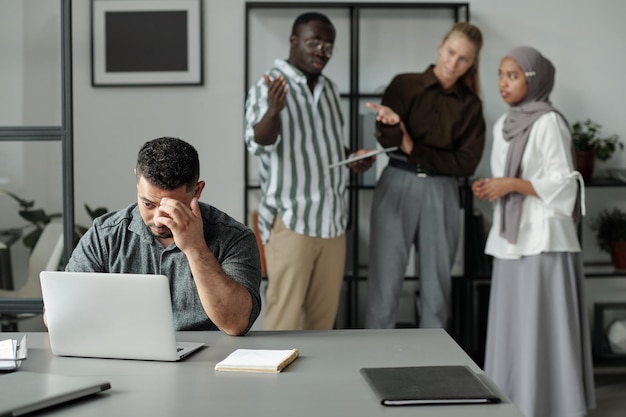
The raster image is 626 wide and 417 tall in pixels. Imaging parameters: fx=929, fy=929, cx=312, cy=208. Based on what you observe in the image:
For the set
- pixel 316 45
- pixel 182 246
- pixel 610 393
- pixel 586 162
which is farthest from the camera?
pixel 586 162

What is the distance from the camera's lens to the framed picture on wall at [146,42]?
4781 mm

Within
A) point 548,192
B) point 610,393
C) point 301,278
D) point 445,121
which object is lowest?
point 610,393

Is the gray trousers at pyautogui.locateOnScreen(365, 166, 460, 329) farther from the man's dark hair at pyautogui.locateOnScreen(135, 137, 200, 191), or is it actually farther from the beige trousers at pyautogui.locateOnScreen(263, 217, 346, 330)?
the man's dark hair at pyautogui.locateOnScreen(135, 137, 200, 191)

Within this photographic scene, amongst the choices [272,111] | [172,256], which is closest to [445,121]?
[272,111]

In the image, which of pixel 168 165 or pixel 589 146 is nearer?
pixel 168 165

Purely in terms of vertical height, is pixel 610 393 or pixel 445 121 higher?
pixel 445 121

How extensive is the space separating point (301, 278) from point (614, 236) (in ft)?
6.05

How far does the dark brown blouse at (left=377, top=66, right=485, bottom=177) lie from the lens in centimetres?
411

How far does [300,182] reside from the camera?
3.93 metres

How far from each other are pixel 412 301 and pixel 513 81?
144 cm

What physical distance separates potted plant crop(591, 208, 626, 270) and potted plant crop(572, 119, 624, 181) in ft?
0.96

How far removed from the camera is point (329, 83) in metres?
4.07

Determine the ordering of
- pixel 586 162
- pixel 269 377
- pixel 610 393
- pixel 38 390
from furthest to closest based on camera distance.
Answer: pixel 586 162
pixel 610 393
pixel 269 377
pixel 38 390

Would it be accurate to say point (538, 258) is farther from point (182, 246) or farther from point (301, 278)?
point (182, 246)
